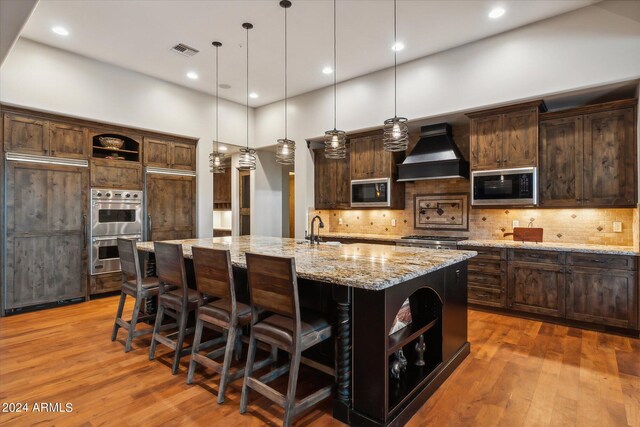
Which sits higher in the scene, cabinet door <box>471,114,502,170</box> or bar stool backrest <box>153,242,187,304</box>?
cabinet door <box>471,114,502,170</box>

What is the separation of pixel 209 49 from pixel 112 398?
4235 millimetres

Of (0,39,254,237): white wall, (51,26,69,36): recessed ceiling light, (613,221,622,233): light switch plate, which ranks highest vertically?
(51,26,69,36): recessed ceiling light

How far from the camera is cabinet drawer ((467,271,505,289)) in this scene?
13.5 feet

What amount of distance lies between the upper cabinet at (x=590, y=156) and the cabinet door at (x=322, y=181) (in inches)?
130

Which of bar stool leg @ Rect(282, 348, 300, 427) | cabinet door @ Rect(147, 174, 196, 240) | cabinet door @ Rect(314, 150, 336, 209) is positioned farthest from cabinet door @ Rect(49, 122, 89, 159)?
bar stool leg @ Rect(282, 348, 300, 427)

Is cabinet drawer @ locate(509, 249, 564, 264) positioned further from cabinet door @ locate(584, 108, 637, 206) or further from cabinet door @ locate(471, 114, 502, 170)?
cabinet door @ locate(471, 114, 502, 170)

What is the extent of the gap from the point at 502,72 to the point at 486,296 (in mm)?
2830

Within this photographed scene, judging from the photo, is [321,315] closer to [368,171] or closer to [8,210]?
[368,171]

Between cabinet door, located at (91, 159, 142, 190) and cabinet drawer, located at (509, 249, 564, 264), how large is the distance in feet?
18.3

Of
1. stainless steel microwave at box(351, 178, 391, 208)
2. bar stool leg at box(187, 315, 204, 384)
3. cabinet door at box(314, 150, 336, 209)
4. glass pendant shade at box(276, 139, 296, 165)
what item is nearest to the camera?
bar stool leg at box(187, 315, 204, 384)

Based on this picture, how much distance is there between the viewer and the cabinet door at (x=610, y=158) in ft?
11.6

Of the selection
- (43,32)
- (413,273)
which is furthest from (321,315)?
(43,32)

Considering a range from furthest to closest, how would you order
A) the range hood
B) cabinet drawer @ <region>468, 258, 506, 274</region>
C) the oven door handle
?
the oven door handle → the range hood → cabinet drawer @ <region>468, 258, 506, 274</region>

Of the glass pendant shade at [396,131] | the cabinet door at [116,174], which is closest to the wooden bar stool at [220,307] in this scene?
the glass pendant shade at [396,131]
